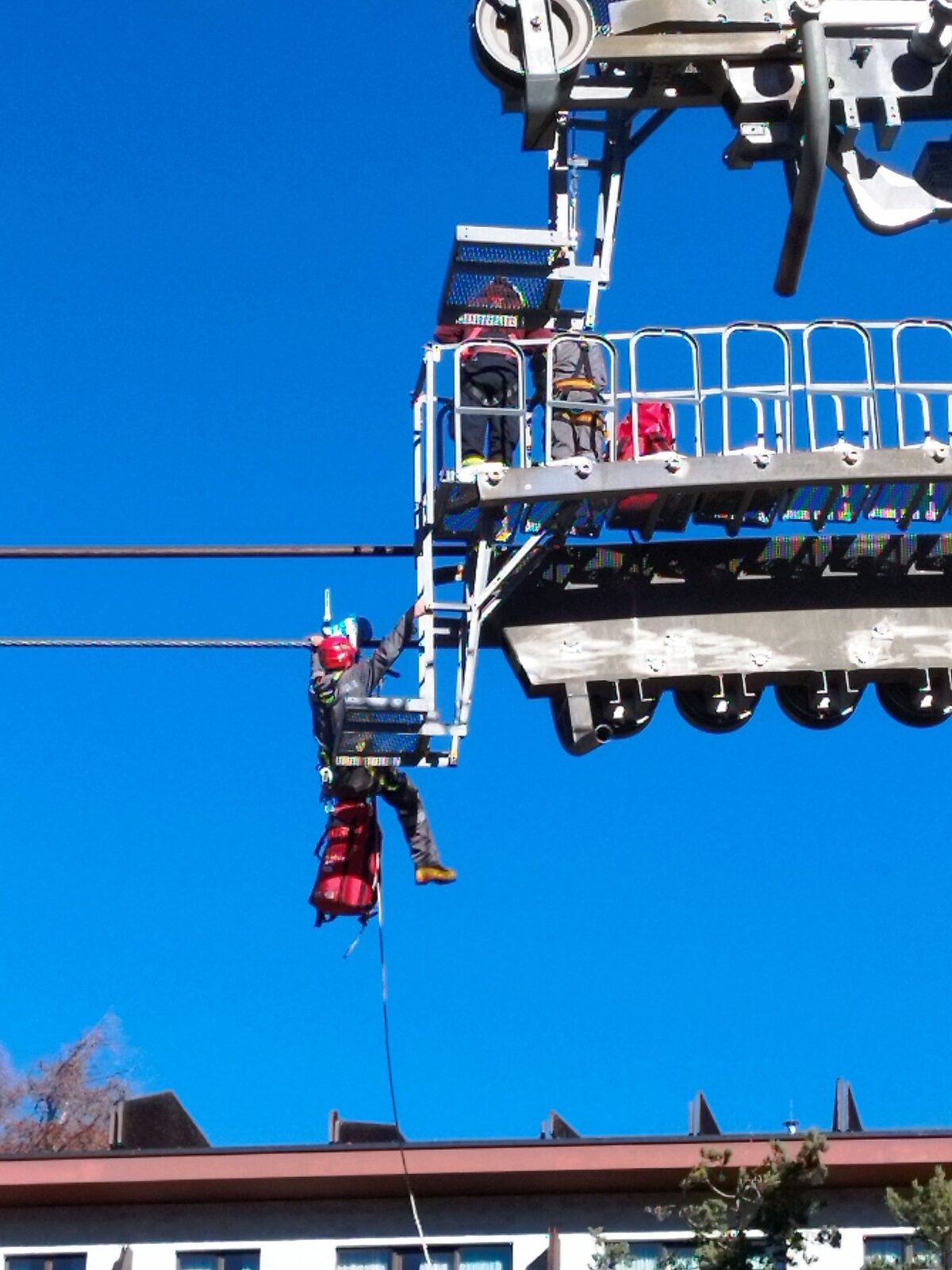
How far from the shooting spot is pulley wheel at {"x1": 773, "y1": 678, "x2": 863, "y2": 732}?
20.4m

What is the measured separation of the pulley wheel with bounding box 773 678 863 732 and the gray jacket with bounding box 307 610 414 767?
3066mm

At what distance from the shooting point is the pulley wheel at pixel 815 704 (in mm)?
20375

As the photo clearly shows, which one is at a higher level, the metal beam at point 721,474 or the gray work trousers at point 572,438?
the gray work trousers at point 572,438

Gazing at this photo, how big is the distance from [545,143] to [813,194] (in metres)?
2.36

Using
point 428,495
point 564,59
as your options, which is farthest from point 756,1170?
point 564,59

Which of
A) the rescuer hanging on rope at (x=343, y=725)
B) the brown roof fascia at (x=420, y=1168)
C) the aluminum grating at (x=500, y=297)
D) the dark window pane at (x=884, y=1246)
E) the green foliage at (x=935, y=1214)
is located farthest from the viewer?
the dark window pane at (x=884, y=1246)

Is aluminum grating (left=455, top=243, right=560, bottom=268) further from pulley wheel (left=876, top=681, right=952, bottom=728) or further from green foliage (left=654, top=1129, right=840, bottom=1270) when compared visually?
green foliage (left=654, top=1129, right=840, bottom=1270)

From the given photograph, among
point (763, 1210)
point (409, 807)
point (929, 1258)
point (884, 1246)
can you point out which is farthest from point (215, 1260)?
point (763, 1210)

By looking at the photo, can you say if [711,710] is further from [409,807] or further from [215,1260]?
[215,1260]

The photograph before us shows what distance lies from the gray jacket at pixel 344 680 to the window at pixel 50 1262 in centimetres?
731

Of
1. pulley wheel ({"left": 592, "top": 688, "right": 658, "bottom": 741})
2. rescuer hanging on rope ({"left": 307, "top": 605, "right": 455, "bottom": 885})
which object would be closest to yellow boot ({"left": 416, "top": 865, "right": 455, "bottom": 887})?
rescuer hanging on rope ({"left": 307, "top": 605, "right": 455, "bottom": 885})

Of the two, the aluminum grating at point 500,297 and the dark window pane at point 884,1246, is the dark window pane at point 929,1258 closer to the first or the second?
the dark window pane at point 884,1246

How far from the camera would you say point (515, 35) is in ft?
65.7

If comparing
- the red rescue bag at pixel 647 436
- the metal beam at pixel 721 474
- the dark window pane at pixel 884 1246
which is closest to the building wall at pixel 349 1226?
the dark window pane at pixel 884 1246
